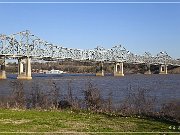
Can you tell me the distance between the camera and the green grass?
10.9 meters

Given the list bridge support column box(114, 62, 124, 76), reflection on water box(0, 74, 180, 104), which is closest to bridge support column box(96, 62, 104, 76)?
bridge support column box(114, 62, 124, 76)

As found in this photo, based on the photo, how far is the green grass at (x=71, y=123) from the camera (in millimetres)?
10867

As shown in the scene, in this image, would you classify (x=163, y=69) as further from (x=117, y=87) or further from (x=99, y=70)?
(x=117, y=87)

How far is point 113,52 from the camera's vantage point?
14450cm

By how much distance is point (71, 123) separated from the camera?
11992 millimetres

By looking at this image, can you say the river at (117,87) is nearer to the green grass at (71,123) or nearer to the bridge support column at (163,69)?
the green grass at (71,123)

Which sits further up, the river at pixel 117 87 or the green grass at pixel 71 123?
the green grass at pixel 71 123

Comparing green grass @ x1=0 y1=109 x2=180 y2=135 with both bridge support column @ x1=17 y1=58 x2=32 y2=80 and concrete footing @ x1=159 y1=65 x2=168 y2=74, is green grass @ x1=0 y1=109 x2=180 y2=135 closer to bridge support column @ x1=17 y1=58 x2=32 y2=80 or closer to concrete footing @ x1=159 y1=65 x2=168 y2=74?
bridge support column @ x1=17 y1=58 x2=32 y2=80

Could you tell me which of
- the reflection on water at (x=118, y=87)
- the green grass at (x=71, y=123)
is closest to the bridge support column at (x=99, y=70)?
the reflection on water at (x=118, y=87)

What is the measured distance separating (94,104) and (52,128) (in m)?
6.83

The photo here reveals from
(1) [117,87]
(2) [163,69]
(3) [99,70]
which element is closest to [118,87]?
(1) [117,87]

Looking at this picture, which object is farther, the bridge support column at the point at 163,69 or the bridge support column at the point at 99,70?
the bridge support column at the point at 163,69

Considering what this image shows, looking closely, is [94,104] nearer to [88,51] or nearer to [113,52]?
[88,51]

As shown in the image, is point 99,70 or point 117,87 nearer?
point 117,87
